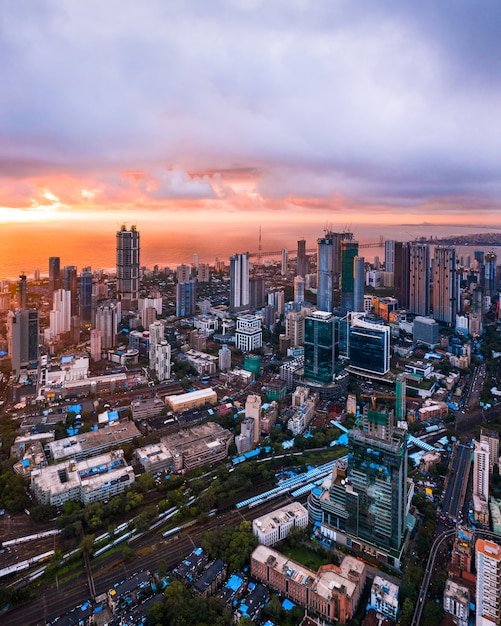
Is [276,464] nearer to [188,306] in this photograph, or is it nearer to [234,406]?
[234,406]

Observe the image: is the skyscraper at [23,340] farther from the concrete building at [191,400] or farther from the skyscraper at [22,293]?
the concrete building at [191,400]

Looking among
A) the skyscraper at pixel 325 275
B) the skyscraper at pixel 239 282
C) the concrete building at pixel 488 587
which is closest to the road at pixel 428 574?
the concrete building at pixel 488 587

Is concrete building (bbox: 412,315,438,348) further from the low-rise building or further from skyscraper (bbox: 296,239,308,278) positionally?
the low-rise building

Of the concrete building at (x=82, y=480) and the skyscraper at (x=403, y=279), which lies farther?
the skyscraper at (x=403, y=279)

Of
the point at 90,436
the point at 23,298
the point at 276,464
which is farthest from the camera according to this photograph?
the point at 23,298

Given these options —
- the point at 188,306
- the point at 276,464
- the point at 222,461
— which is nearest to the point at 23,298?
the point at 188,306

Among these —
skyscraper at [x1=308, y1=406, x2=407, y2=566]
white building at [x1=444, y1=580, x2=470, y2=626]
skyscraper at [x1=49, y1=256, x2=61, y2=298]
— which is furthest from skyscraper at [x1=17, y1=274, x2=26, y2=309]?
white building at [x1=444, y1=580, x2=470, y2=626]
